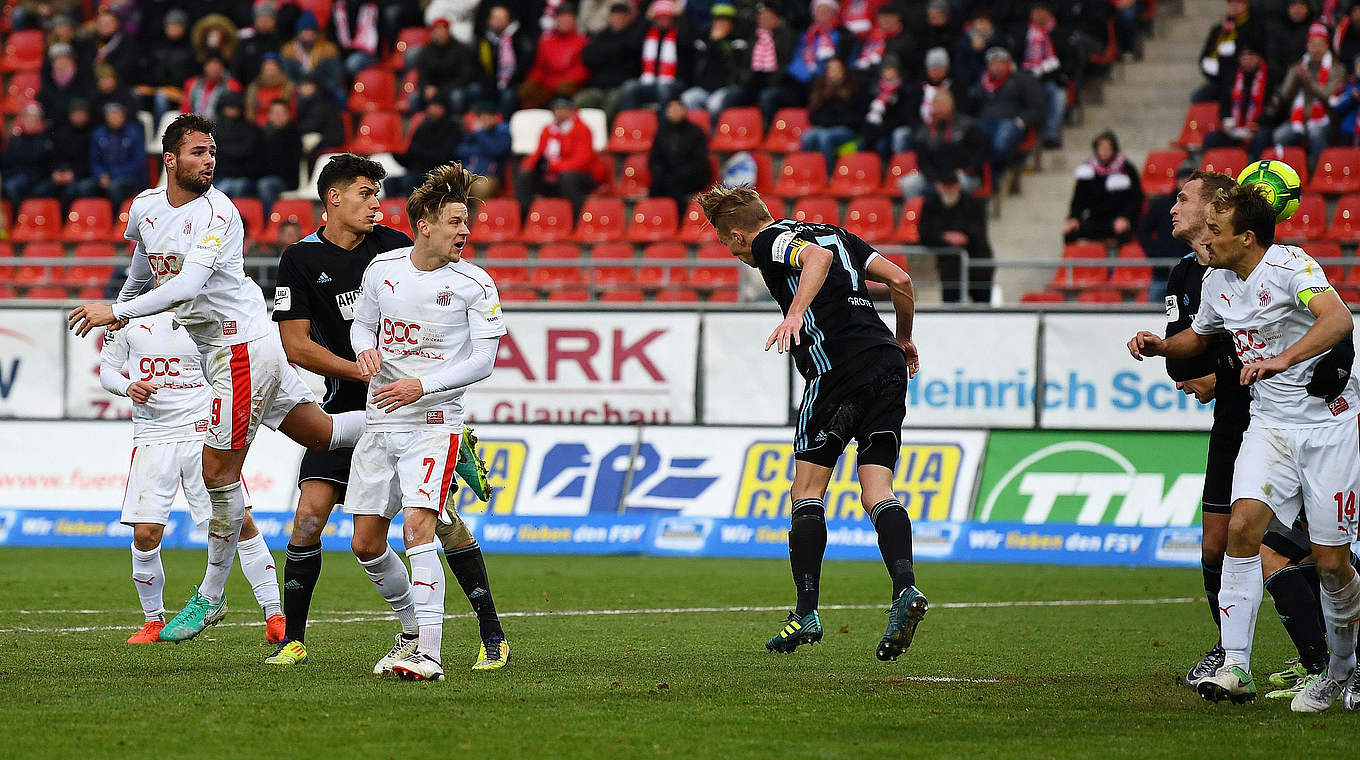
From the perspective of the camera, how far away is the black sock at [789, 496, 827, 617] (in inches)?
325

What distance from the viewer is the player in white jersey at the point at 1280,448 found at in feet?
24.1

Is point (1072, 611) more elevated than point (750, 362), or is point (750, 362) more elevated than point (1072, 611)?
point (750, 362)

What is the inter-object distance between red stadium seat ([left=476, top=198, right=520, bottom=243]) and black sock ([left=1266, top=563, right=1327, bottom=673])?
47.6ft

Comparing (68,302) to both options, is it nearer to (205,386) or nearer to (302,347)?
(205,386)

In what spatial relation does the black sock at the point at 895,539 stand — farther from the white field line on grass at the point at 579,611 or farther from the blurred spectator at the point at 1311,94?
the blurred spectator at the point at 1311,94

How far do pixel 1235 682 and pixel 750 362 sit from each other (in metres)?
9.68

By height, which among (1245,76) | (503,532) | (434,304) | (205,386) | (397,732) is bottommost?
(503,532)

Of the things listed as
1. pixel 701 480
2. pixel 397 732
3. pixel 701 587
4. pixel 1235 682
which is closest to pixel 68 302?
pixel 701 480

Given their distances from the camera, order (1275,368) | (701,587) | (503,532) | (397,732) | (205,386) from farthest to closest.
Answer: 1. (503,532)
2. (701,587)
3. (205,386)
4. (1275,368)
5. (397,732)

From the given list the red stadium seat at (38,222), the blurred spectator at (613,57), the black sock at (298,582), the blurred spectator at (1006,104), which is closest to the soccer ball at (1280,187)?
the black sock at (298,582)

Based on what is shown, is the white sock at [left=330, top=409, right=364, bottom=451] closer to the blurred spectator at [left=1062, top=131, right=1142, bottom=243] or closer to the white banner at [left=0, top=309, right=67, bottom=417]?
the white banner at [left=0, top=309, right=67, bottom=417]

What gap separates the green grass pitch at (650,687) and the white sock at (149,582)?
10.0 inches

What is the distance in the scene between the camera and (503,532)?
16.4m

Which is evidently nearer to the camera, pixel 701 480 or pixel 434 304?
pixel 434 304
